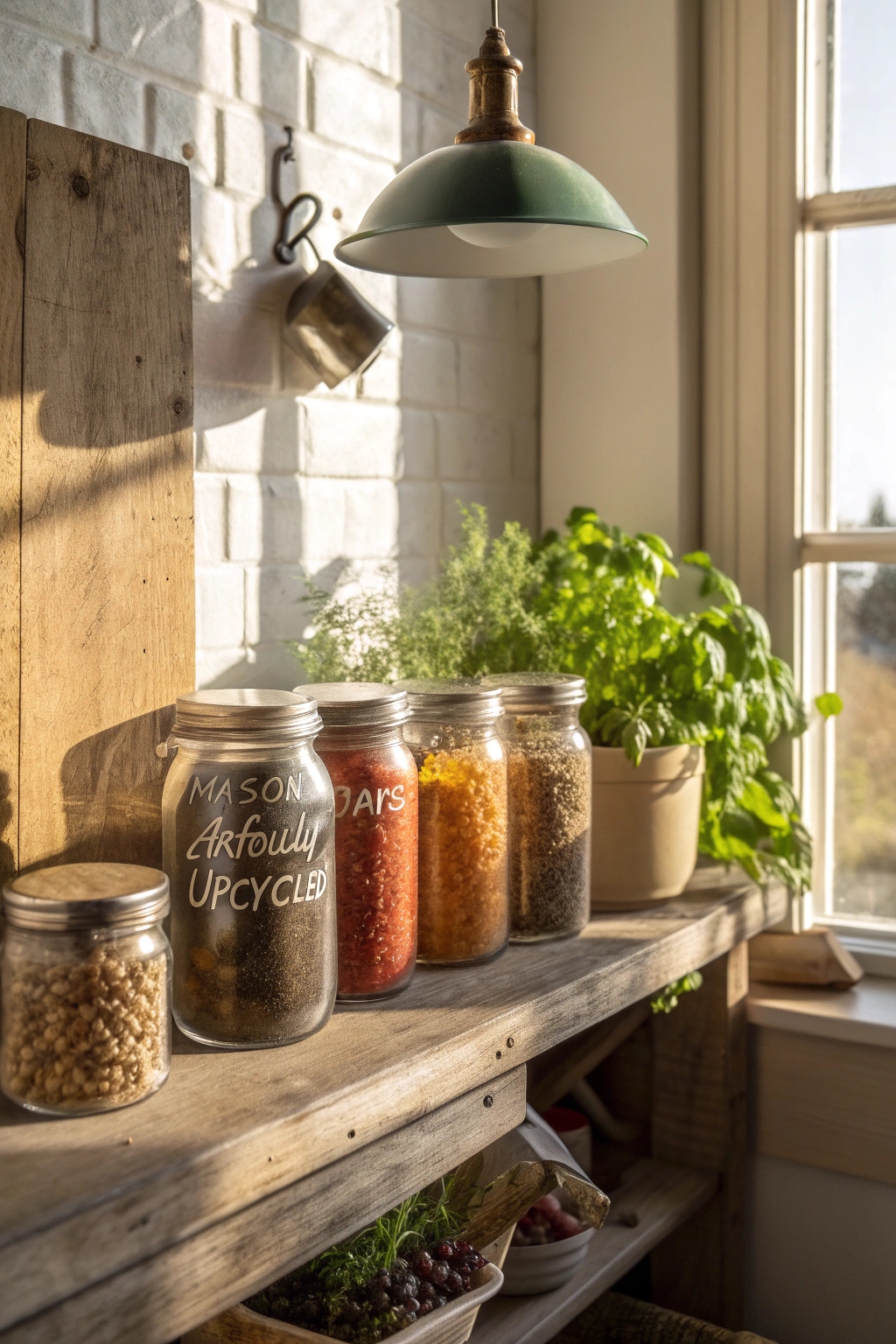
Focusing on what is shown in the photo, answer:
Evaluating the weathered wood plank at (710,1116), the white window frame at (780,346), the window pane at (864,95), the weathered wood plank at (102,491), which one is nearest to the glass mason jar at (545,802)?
the weathered wood plank at (102,491)

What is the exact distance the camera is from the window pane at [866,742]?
67.5 inches

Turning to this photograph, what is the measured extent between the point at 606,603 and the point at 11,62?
85cm

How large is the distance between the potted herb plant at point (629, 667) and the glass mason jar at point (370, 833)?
0.31 meters

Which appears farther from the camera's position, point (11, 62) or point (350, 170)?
point (350, 170)

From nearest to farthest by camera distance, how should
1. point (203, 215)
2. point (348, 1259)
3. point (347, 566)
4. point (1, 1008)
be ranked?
point (1, 1008) < point (348, 1259) < point (203, 215) < point (347, 566)

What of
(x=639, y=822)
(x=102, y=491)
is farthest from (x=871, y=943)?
(x=102, y=491)

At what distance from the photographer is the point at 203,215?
1.24m

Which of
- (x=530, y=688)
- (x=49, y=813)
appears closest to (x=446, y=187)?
(x=530, y=688)

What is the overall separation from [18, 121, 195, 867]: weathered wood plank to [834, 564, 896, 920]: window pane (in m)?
1.02

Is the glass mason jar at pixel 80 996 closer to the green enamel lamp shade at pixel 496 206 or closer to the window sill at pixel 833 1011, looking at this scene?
the green enamel lamp shade at pixel 496 206

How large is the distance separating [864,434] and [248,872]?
1.21 metres

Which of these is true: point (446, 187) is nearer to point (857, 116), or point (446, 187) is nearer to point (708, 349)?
point (708, 349)

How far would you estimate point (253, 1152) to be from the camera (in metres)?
0.81

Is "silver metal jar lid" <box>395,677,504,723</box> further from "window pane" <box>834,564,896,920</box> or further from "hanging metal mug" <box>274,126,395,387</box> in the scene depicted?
"window pane" <box>834,564,896,920</box>
